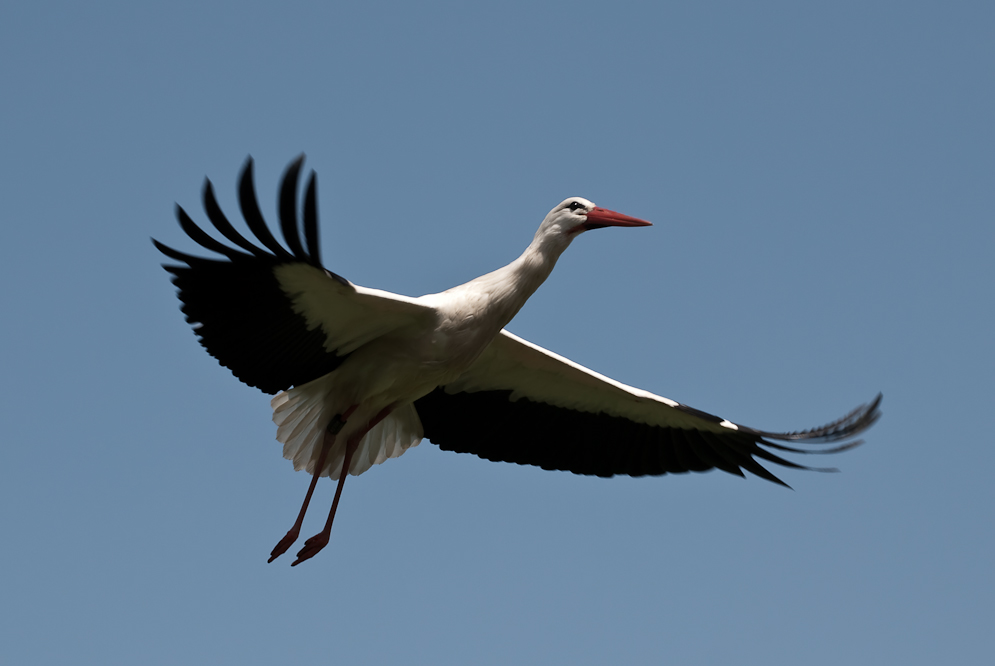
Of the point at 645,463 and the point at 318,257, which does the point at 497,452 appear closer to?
the point at 645,463

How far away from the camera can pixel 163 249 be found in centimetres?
620

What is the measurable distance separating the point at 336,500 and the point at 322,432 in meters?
0.46

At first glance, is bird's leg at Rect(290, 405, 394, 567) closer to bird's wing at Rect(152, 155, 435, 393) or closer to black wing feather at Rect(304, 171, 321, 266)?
bird's wing at Rect(152, 155, 435, 393)

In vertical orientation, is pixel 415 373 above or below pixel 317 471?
above

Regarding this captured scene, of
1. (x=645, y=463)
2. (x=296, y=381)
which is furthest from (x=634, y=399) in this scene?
(x=296, y=381)

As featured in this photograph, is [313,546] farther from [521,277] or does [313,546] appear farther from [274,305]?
[521,277]

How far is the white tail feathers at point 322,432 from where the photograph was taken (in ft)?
24.9

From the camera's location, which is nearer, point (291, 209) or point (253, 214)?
point (291, 209)

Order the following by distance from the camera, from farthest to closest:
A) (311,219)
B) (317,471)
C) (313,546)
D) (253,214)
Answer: (317,471) < (313,546) < (253,214) < (311,219)

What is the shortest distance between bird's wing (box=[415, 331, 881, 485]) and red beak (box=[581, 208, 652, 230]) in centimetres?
126

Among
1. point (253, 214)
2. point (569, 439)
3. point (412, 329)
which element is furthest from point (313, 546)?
point (253, 214)

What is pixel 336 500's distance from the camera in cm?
764

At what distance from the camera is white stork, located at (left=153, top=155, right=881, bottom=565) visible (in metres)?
6.36

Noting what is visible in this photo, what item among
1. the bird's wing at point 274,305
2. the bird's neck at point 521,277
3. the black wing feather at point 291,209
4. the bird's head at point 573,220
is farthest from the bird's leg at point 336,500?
the black wing feather at point 291,209
